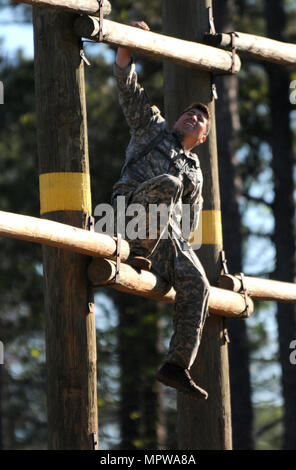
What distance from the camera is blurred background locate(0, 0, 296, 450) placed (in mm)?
15906

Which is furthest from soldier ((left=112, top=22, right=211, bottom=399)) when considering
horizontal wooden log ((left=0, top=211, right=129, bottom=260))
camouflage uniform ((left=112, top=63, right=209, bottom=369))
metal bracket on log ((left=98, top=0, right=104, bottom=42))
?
horizontal wooden log ((left=0, top=211, right=129, bottom=260))

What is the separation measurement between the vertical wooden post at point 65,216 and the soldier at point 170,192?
306 millimetres

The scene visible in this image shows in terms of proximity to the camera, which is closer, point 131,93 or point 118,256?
point 118,256

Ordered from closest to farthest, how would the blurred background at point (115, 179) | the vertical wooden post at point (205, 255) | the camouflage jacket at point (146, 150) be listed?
the camouflage jacket at point (146, 150)
the vertical wooden post at point (205, 255)
the blurred background at point (115, 179)

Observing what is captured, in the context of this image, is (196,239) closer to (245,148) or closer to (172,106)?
(172,106)

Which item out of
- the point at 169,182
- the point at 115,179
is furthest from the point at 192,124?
the point at 115,179

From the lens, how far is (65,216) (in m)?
6.96

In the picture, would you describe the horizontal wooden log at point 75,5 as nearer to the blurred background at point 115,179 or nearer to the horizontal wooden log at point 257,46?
the horizontal wooden log at point 257,46

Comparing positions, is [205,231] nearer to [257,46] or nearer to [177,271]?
[177,271]

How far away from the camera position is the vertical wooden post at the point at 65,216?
6.90 meters

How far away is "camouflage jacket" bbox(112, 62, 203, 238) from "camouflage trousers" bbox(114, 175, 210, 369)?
0.74 ft

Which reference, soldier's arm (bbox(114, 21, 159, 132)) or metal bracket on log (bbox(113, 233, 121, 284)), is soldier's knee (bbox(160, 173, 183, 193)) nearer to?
metal bracket on log (bbox(113, 233, 121, 284))

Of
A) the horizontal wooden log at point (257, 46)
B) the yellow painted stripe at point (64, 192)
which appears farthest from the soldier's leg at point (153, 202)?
the horizontal wooden log at point (257, 46)

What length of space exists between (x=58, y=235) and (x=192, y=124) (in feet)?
5.38
